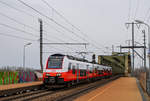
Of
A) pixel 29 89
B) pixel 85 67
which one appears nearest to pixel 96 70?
pixel 85 67

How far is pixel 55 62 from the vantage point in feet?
68.8

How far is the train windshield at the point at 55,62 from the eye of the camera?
20.8 meters

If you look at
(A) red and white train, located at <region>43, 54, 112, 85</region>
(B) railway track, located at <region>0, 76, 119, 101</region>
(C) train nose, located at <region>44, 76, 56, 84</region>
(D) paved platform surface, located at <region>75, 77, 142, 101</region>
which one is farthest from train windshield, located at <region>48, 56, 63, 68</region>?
(D) paved platform surface, located at <region>75, 77, 142, 101</region>

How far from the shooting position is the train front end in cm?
2027

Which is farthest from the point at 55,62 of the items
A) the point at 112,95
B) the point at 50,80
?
the point at 112,95

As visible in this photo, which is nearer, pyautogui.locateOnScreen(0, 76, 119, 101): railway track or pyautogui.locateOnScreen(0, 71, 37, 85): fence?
pyautogui.locateOnScreen(0, 76, 119, 101): railway track

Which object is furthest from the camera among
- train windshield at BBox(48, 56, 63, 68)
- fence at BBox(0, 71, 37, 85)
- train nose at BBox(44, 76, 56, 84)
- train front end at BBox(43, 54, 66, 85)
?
fence at BBox(0, 71, 37, 85)

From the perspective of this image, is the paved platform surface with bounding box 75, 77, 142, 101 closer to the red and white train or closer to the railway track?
the railway track

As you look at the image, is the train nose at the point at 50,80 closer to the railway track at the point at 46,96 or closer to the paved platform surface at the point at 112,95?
the railway track at the point at 46,96

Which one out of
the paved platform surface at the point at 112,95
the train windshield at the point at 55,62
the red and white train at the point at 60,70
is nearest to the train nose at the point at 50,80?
the red and white train at the point at 60,70

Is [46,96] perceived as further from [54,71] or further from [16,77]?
[16,77]

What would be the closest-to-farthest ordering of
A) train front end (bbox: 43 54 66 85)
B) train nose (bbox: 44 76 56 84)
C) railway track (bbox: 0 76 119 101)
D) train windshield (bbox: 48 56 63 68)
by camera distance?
railway track (bbox: 0 76 119 101) → train nose (bbox: 44 76 56 84) → train front end (bbox: 43 54 66 85) → train windshield (bbox: 48 56 63 68)

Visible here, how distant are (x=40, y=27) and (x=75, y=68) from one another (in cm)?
967

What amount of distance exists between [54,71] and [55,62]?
0.87 meters
